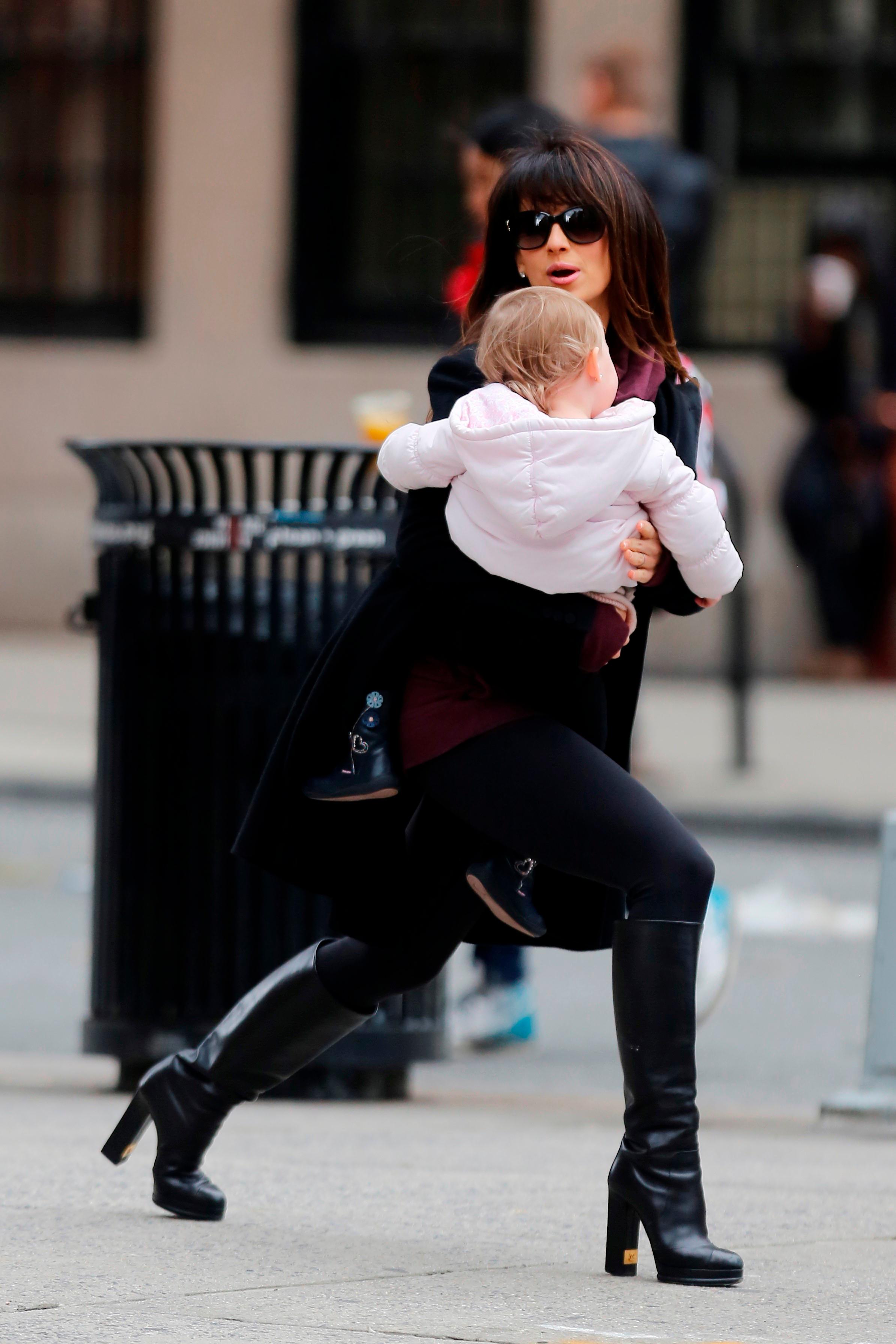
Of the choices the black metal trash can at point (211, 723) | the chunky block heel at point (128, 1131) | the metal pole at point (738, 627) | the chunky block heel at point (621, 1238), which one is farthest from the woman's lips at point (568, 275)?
the metal pole at point (738, 627)

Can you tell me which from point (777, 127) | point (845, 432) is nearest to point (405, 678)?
point (845, 432)

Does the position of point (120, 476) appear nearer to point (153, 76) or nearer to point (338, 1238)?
point (338, 1238)

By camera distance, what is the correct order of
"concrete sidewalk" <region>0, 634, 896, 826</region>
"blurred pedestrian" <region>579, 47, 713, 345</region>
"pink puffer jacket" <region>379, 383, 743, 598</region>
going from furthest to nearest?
"concrete sidewalk" <region>0, 634, 896, 826</region> → "blurred pedestrian" <region>579, 47, 713, 345</region> → "pink puffer jacket" <region>379, 383, 743, 598</region>

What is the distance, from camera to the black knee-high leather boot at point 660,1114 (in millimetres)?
3918

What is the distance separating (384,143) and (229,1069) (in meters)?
12.2

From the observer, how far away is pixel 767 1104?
6445 millimetres

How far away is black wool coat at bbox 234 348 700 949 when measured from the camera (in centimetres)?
399

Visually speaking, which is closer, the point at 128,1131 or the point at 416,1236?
the point at 416,1236

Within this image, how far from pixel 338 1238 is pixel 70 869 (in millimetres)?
5651

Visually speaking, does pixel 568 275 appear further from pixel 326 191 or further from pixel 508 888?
pixel 326 191

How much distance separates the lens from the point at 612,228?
4141 millimetres

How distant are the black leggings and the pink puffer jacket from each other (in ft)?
0.84

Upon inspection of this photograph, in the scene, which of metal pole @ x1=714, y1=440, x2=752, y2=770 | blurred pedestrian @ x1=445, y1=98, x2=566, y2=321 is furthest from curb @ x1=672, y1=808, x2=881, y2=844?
blurred pedestrian @ x1=445, y1=98, x2=566, y2=321

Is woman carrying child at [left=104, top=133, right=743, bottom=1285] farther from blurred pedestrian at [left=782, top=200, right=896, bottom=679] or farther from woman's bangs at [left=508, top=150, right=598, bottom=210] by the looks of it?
blurred pedestrian at [left=782, top=200, right=896, bottom=679]
